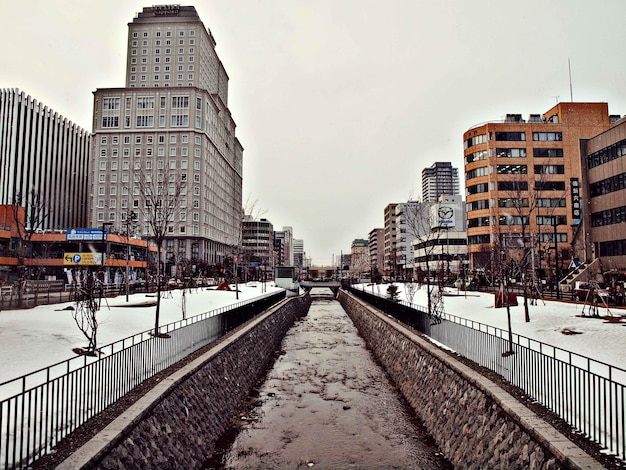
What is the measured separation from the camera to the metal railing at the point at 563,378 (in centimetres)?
707

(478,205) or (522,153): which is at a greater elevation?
(522,153)

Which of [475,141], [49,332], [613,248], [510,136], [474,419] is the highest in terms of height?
[510,136]

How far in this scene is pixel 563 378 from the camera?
30.2ft

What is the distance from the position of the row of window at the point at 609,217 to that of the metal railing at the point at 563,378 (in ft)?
94.3

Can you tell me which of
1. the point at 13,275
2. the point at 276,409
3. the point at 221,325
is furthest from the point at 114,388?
the point at 13,275

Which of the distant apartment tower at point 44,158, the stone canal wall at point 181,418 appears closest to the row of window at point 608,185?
the stone canal wall at point 181,418

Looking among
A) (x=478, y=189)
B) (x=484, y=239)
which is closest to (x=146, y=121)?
(x=478, y=189)

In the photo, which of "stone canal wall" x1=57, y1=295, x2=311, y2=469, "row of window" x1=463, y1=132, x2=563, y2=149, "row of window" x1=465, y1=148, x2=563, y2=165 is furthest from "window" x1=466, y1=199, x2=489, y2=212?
"stone canal wall" x1=57, y1=295, x2=311, y2=469

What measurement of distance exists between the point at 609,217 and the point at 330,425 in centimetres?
3990

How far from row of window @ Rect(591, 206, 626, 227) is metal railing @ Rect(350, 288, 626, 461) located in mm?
28733

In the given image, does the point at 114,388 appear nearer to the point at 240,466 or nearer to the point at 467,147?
the point at 240,466

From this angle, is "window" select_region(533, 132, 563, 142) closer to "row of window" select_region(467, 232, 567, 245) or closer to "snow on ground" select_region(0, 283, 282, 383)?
"row of window" select_region(467, 232, 567, 245)

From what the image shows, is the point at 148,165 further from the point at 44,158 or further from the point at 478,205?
the point at 478,205

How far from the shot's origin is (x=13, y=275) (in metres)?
61.6
